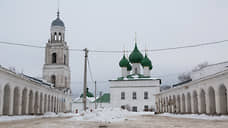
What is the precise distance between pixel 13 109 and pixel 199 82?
1838cm

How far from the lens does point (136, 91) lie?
6372cm

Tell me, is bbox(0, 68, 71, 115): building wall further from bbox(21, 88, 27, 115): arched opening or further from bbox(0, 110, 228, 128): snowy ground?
bbox(0, 110, 228, 128): snowy ground

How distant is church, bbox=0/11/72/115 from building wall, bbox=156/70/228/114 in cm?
1757

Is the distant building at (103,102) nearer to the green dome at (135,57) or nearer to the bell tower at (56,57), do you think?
the green dome at (135,57)

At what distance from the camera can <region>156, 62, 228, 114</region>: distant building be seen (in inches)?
1002

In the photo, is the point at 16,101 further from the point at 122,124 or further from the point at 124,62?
the point at 124,62

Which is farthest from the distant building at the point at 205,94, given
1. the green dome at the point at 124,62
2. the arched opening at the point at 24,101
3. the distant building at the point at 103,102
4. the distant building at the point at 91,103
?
the distant building at the point at 91,103

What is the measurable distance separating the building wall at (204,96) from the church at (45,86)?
17.6 m

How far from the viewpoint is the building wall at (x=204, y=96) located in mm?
25422

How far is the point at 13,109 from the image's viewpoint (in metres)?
28.7

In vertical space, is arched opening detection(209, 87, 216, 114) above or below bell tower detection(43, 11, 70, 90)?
below

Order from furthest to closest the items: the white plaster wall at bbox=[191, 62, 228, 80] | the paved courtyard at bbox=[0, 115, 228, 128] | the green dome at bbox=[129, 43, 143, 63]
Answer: the green dome at bbox=[129, 43, 143, 63], the white plaster wall at bbox=[191, 62, 228, 80], the paved courtyard at bbox=[0, 115, 228, 128]

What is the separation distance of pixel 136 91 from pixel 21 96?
3706cm

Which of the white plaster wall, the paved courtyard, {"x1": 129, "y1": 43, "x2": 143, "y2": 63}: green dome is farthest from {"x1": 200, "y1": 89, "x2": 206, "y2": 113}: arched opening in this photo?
{"x1": 129, "y1": 43, "x2": 143, "y2": 63}: green dome
